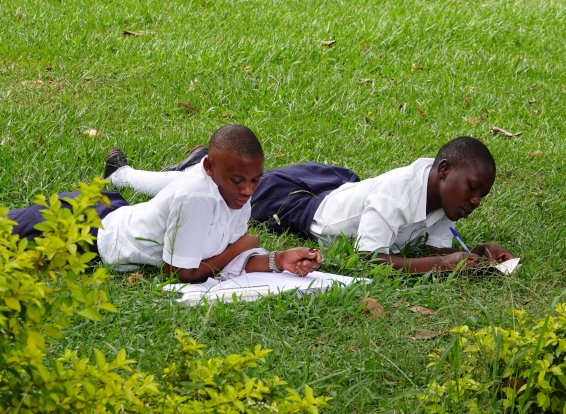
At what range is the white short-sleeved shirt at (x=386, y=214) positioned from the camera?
11.4 feet

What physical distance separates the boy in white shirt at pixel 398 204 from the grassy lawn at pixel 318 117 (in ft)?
0.62

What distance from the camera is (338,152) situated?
5.02 meters

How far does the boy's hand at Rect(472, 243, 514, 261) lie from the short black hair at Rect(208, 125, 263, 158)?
1.60m

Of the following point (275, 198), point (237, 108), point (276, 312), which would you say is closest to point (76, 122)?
point (237, 108)

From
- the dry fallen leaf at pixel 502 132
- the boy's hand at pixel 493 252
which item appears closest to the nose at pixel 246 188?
the boy's hand at pixel 493 252

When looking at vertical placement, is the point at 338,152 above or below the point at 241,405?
below

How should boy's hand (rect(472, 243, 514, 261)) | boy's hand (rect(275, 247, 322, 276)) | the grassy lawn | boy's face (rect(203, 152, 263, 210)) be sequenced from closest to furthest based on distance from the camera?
the grassy lawn → boy's face (rect(203, 152, 263, 210)) → boy's hand (rect(275, 247, 322, 276)) → boy's hand (rect(472, 243, 514, 261))

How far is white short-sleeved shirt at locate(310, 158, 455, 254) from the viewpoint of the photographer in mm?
3488

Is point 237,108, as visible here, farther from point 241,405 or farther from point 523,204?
point 241,405

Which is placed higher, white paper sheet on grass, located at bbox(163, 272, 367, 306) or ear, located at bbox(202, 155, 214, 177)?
ear, located at bbox(202, 155, 214, 177)

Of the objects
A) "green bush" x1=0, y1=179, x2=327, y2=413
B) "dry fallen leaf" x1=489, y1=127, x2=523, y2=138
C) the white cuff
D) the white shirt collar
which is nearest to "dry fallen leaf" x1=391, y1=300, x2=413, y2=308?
the white shirt collar

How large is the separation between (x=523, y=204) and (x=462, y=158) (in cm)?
127

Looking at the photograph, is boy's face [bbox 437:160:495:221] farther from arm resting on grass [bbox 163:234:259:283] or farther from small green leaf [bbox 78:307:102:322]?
small green leaf [bbox 78:307:102:322]

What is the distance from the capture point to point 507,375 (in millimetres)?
2135
